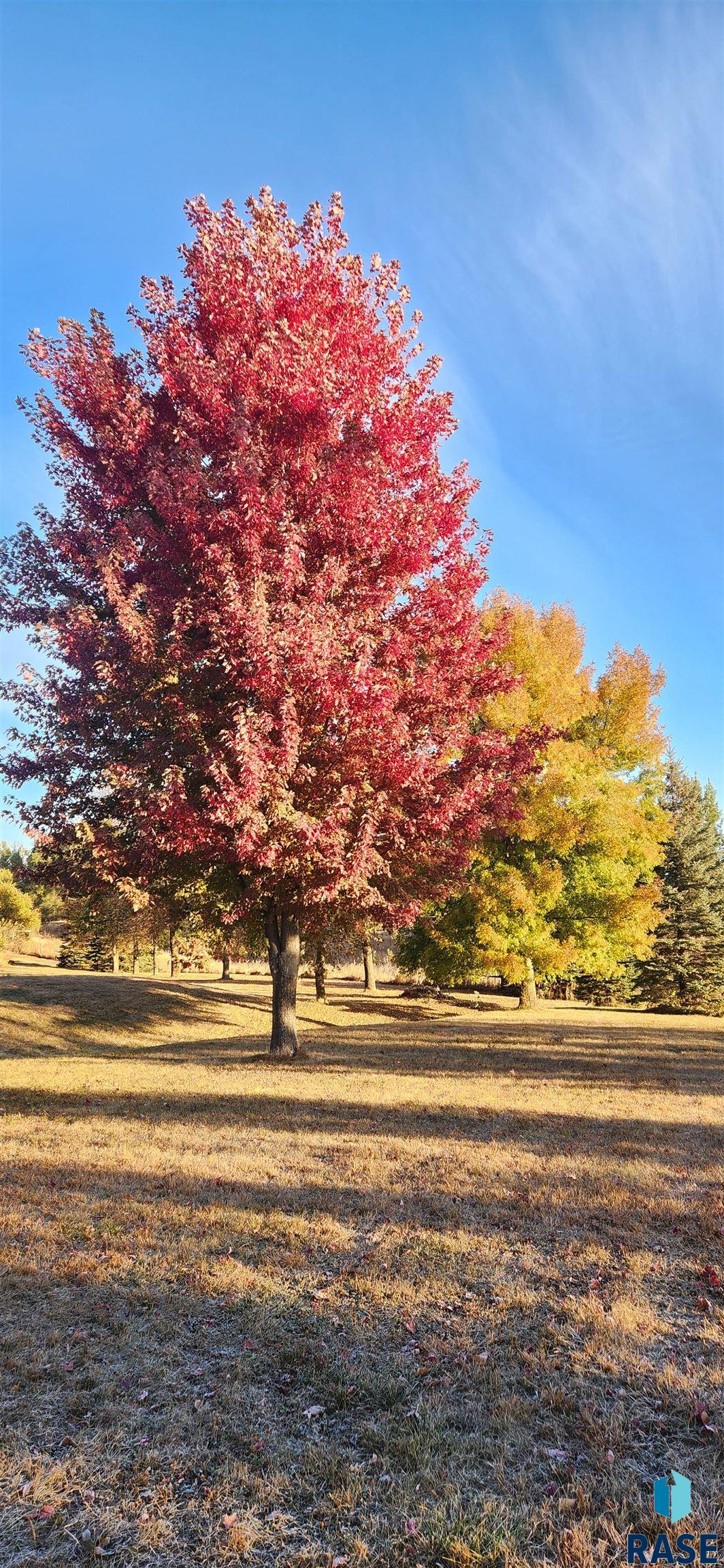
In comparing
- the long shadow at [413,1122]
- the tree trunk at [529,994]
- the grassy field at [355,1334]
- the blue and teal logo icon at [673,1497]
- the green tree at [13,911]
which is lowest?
the tree trunk at [529,994]

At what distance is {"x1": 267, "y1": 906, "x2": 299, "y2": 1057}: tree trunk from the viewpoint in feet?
47.0

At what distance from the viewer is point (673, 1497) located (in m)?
2.88

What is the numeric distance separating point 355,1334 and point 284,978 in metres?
10.4

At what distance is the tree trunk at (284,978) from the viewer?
14.3m

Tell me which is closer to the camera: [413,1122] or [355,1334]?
[355,1334]

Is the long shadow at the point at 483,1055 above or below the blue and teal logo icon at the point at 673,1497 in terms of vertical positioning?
below

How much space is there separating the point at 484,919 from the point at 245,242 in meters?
18.0

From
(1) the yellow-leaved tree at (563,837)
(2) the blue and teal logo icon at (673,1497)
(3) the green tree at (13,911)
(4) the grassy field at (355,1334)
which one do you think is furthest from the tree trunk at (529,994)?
(3) the green tree at (13,911)

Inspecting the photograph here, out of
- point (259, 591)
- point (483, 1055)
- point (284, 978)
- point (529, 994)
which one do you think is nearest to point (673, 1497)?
point (259, 591)

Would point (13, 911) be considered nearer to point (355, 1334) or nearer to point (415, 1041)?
point (415, 1041)

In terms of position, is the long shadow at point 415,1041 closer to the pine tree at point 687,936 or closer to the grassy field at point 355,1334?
the grassy field at point 355,1334

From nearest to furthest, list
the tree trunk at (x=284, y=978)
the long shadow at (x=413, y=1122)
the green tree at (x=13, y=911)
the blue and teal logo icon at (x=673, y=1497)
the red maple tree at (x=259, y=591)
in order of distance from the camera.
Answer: the blue and teal logo icon at (x=673, y=1497)
the long shadow at (x=413, y=1122)
the red maple tree at (x=259, y=591)
the tree trunk at (x=284, y=978)
the green tree at (x=13, y=911)

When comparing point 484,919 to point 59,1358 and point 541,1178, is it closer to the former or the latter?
point 541,1178

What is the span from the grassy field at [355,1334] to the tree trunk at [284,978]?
15.6 ft
